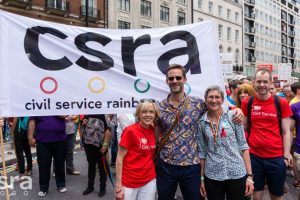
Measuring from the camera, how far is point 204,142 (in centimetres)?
317

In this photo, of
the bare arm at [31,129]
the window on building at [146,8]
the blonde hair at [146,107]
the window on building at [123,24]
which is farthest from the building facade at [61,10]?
the blonde hair at [146,107]

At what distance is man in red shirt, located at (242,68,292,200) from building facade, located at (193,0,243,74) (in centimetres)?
3860

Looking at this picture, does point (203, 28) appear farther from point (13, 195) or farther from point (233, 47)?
point (233, 47)

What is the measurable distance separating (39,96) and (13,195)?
2.44 metres

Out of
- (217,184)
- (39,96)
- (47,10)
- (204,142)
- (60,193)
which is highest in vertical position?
(47,10)

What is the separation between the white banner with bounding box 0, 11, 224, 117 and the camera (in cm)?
374

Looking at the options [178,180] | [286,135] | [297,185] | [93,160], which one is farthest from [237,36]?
[178,180]

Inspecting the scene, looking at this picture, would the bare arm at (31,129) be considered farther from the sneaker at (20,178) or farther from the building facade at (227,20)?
the building facade at (227,20)

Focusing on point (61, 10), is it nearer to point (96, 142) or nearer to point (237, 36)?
point (96, 142)

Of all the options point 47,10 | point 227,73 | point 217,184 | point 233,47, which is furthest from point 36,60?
point 233,47

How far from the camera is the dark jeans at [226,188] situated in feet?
10.0

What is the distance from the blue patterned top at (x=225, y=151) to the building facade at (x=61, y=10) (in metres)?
23.2

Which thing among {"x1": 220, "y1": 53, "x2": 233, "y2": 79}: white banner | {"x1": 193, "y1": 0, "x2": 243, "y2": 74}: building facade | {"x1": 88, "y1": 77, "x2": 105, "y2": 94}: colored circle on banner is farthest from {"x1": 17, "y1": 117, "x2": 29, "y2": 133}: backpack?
{"x1": 193, "y1": 0, "x2": 243, "y2": 74}: building facade

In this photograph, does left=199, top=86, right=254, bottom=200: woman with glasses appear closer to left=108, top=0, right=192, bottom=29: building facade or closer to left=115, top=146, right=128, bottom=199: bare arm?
left=115, top=146, right=128, bottom=199: bare arm
